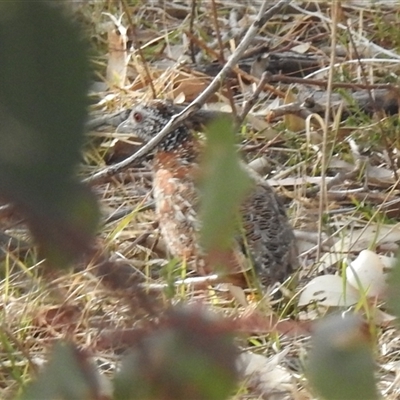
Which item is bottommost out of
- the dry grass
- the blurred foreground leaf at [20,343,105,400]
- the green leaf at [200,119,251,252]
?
the dry grass

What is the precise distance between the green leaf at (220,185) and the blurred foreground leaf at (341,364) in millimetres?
59

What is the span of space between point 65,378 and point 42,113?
11 centimetres

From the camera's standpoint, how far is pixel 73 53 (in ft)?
0.93

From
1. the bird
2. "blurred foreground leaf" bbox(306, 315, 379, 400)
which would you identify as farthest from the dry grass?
"blurred foreground leaf" bbox(306, 315, 379, 400)

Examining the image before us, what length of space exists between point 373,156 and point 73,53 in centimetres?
187

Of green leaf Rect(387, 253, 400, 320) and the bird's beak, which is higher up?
green leaf Rect(387, 253, 400, 320)

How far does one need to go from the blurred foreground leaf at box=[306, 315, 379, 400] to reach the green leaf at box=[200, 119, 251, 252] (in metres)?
0.06

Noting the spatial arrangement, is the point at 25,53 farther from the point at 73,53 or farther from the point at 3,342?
the point at 3,342

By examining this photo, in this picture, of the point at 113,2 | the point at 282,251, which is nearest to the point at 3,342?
the point at 282,251

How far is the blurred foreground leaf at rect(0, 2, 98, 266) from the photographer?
0.91 feet

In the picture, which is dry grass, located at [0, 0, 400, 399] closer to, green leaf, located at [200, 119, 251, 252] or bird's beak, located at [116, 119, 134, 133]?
bird's beak, located at [116, 119, 134, 133]

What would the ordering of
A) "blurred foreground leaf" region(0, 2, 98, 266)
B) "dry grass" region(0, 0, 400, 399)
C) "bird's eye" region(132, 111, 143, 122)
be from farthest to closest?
1. "bird's eye" region(132, 111, 143, 122)
2. "dry grass" region(0, 0, 400, 399)
3. "blurred foreground leaf" region(0, 2, 98, 266)

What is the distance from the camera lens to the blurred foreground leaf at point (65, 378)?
13.3 inches

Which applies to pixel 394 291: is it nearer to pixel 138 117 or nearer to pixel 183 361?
pixel 183 361
